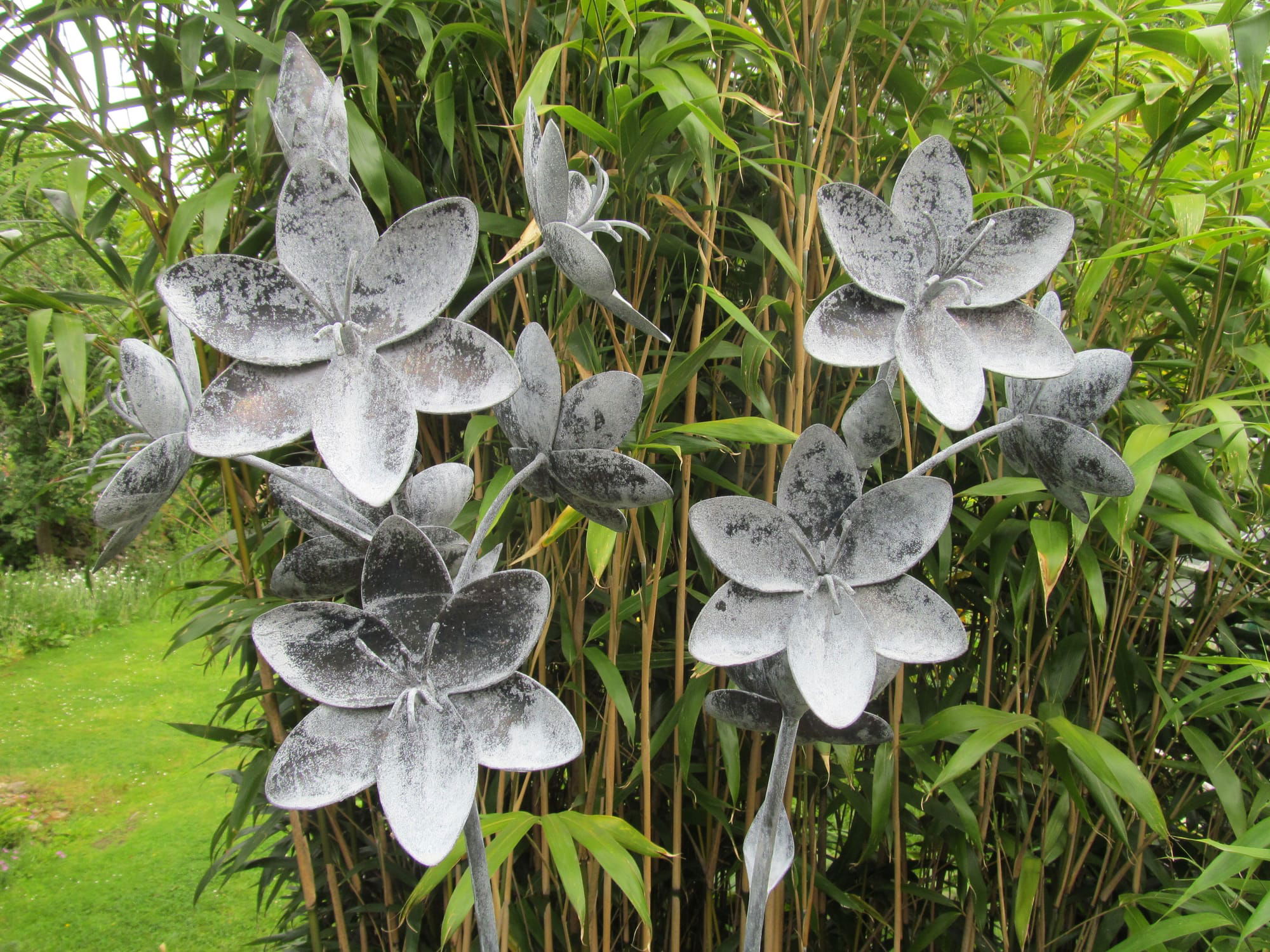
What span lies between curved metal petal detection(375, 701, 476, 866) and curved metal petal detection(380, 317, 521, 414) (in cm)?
14

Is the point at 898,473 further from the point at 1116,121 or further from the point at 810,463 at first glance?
the point at 810,463

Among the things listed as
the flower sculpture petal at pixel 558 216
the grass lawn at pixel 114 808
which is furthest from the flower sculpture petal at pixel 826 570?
the grass lawn at pixel 114 808

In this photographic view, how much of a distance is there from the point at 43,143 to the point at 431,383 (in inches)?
80.3

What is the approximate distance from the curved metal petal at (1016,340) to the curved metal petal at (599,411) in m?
0.18

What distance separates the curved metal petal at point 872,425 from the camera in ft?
1.43

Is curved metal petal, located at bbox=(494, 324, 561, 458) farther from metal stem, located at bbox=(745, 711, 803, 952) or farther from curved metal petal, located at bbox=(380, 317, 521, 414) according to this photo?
metal stem, located at bbox=(745, 711, 803, 952)

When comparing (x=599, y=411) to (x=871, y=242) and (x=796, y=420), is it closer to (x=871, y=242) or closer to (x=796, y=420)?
(x=871, y=242)

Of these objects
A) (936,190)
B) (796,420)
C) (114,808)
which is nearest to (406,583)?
(936,190)

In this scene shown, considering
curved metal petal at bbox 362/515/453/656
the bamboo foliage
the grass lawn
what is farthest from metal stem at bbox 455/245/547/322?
the grass lawn

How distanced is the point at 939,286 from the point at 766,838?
33 centimetres

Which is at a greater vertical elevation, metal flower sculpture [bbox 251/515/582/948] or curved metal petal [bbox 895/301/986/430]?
curved metal petal [bbox 895/301/986/430]

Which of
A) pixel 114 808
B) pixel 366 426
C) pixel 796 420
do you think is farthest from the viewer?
pixel 114 808

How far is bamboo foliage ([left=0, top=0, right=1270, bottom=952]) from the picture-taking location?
81 centimetres

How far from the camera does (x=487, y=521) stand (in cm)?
41
